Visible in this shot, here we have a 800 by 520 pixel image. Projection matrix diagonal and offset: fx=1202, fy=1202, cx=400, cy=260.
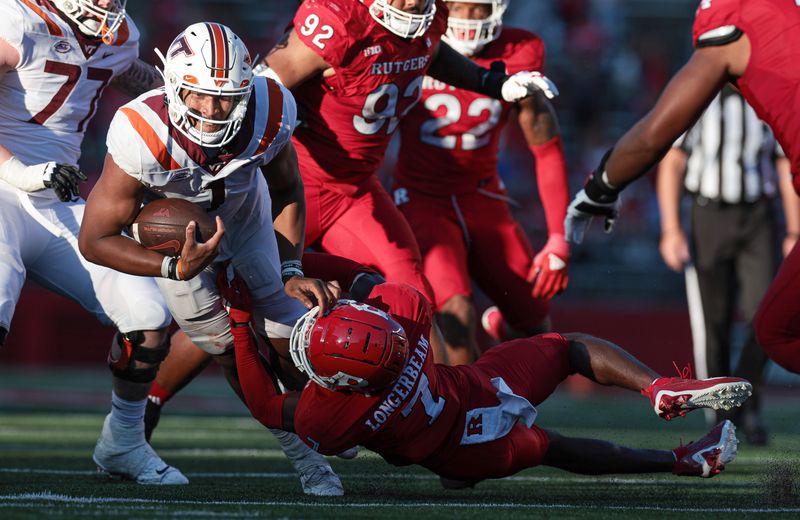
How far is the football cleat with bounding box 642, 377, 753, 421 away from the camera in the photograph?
370 cm

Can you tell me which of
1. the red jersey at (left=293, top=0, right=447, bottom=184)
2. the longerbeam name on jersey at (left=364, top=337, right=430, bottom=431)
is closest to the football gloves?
the red jersey at (left=293, top=0, right=447, bottom=184)

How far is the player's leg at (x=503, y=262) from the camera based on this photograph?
569 cm

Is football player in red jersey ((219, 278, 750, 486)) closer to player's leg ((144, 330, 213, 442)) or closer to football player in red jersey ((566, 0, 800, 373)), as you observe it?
football player in red jersey ((566, 0, 800, 373))

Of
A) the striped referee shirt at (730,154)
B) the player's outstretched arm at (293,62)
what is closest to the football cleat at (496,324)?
the striped referee shirt at (730,154)

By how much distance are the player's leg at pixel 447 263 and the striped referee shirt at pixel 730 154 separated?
Result: 1.86 metres

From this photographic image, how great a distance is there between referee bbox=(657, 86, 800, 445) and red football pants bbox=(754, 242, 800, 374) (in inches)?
108

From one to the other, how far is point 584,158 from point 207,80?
28.6ft

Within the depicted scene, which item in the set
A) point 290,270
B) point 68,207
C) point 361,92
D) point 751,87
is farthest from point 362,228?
point 751,87

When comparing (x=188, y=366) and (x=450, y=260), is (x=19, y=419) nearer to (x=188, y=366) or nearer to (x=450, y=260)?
(x=188, y=366)

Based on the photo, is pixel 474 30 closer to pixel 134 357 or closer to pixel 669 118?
pixel 669 118

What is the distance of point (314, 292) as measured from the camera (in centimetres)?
389

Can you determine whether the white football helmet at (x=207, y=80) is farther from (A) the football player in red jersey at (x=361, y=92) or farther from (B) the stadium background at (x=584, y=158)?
(B) the stadium background at (x=584, y=158)

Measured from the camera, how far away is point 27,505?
3.44m

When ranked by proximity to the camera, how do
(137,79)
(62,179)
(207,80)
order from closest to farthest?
(207,80)
(62,179)
(137,79)
